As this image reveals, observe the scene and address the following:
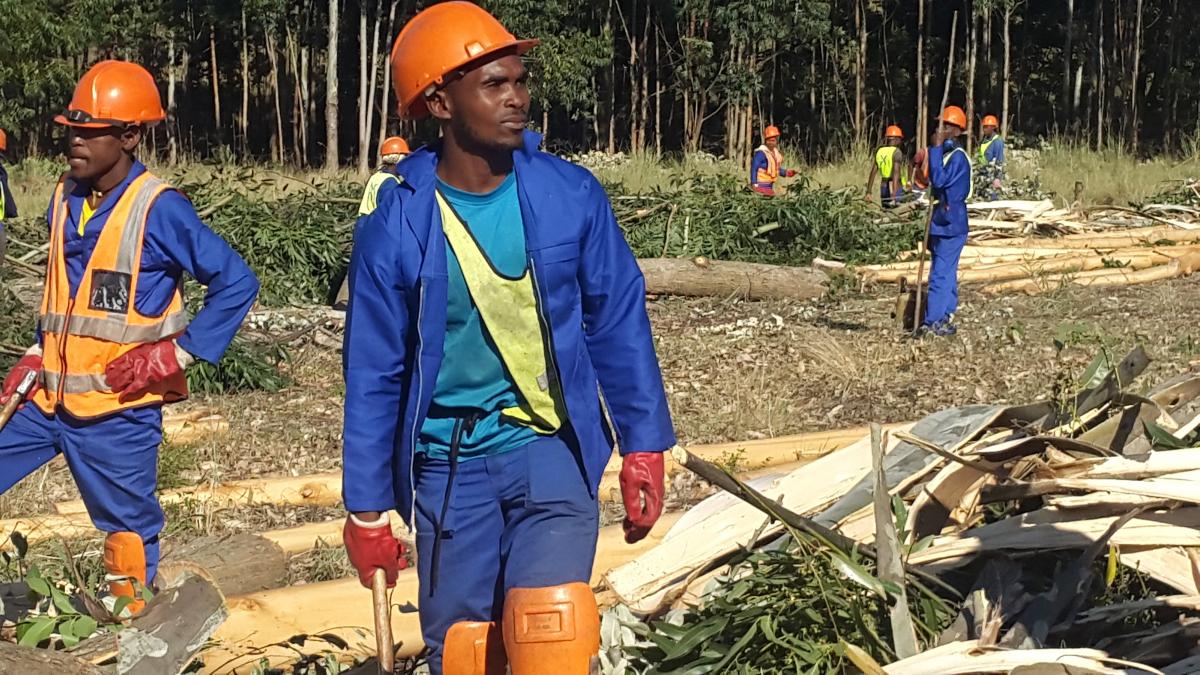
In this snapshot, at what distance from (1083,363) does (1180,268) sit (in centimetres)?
606

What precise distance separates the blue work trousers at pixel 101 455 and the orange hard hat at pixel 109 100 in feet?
3.20

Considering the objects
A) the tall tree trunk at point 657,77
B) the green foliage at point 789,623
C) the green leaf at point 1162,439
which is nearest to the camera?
the green foliage at point 789,623

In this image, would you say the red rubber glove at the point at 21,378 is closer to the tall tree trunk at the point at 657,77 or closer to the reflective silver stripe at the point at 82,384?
the reflective silver stripe at the point at 82,384

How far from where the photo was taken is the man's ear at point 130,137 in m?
4.78

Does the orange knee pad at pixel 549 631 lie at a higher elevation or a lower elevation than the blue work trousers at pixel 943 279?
higher

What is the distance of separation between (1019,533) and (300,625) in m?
2.35

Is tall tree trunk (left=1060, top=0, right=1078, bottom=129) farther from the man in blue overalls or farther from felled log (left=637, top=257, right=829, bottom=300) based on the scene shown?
the man in blue overalls

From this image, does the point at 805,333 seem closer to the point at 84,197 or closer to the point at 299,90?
the point at 84,197

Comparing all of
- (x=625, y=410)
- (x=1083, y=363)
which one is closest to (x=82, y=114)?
(x=625, y=410)

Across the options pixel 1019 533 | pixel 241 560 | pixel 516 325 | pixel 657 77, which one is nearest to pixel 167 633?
pixel 516 325

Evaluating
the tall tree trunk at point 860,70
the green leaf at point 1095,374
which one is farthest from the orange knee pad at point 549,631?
the tall tree trunk at point 860,70

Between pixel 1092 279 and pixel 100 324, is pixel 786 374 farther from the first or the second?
pixel 100 324

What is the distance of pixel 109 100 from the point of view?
471 cm

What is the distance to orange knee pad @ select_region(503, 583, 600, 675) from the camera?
3.18 m
